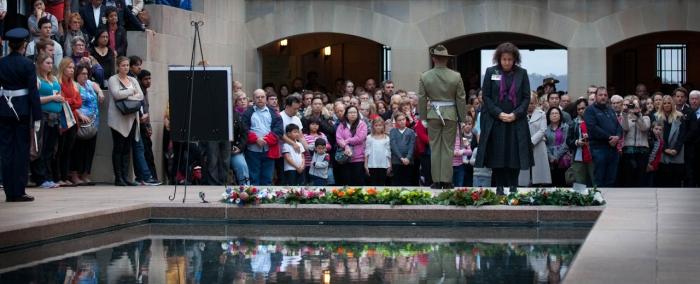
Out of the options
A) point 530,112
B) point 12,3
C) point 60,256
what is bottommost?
point 60,256

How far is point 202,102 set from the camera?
16.8 metres

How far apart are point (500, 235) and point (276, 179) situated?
8.23m

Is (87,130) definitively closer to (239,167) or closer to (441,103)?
(239,167)

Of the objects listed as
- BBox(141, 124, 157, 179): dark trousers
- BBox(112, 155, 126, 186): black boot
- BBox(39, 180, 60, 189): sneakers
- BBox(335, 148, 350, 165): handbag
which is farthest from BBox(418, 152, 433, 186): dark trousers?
BBox(39, 180, 60, 189): sneakers

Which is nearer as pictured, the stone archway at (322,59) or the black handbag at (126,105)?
the black handbag at (126,105)

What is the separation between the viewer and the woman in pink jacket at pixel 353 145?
69.0 feet

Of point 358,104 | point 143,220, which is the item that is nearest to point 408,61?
point 358,104

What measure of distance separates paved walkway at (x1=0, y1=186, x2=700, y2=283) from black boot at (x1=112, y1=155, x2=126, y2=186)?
0.63 m

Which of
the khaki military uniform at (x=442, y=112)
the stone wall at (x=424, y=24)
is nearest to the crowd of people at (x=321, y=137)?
the khaki military uniform at (x=442, y=112)

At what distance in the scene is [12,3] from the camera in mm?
20938

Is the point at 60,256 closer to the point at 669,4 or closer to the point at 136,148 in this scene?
the point at 136,148

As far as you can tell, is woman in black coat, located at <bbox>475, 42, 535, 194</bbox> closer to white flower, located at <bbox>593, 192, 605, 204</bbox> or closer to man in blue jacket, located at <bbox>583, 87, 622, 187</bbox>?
white flower, located at <bbox>593, 192, 605, 204</bbox>

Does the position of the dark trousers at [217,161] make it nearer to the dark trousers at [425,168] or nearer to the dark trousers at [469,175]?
the dark trousers at [425,168]

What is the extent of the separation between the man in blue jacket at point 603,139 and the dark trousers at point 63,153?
7409mm
